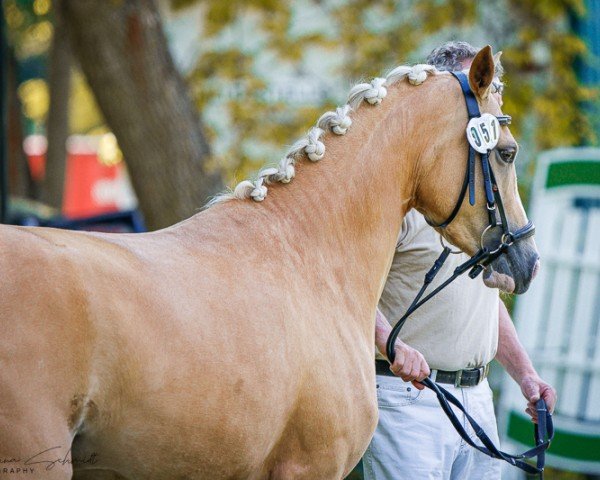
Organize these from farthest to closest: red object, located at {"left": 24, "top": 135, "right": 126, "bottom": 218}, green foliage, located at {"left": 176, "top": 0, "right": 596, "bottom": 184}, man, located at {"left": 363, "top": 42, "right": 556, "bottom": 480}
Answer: red object, located at {"left": 24, "top": 135, "right": 126, "bottom": 218}
green foliage, located at {"left": 176, "top": 0, "right": 596, "bottom": 184}
man, located at {"left": 363, "top": 42, "right": 556, "bottom": 480}

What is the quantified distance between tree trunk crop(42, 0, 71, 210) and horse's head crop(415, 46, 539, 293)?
944cm

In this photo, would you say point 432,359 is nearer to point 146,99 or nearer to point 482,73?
point 482,73

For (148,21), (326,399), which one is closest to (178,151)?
(148,21)

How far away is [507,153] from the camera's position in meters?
3.00

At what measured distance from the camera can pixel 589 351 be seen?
6.02 metres

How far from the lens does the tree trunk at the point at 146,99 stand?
6.52m

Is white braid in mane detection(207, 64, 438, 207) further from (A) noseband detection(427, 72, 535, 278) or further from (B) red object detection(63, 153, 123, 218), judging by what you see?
(B) red object detection(63, 153, 123, 218)

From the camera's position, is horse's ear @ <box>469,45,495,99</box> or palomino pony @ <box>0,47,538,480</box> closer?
palomino pony @ <box>0,47,538,480</box>

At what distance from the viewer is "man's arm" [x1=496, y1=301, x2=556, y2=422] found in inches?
134

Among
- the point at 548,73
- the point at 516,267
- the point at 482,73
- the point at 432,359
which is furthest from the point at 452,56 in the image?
the point at 548,73

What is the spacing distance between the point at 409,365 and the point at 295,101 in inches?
259

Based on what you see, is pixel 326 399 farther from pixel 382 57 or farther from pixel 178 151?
pixel 382 57

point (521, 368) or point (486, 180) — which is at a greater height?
point (486, 180)
